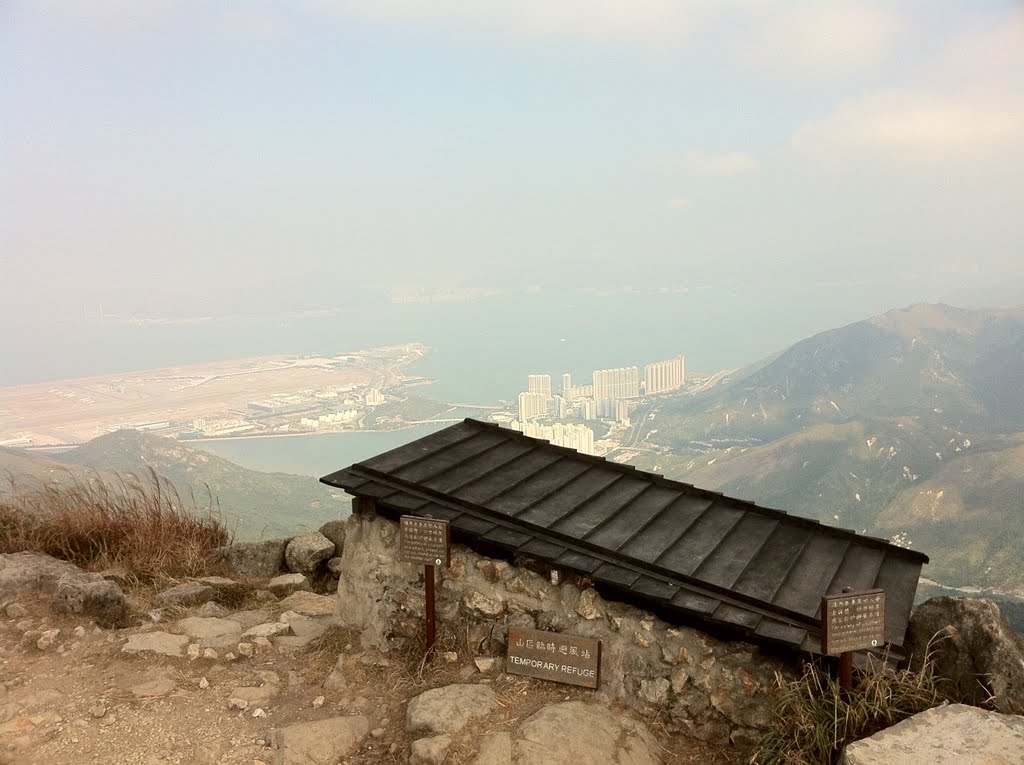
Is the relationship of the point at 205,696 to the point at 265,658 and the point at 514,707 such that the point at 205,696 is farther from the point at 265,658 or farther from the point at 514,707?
the point at 514,707

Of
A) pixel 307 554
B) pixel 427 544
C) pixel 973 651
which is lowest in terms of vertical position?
pixel 307 554

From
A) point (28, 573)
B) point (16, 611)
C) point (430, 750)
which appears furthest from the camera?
point (28, 573)

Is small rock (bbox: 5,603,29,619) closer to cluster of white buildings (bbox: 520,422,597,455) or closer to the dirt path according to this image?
the dirt path

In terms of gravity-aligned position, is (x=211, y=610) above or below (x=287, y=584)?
above

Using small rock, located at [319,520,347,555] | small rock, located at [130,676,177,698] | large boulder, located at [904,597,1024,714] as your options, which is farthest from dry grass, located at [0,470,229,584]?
large boulder, located at [904,597,1024,714]

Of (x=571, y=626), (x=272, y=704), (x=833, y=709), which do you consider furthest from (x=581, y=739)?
(x=272, y=704)

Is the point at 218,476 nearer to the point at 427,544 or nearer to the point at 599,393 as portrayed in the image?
the point at 427,544
